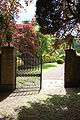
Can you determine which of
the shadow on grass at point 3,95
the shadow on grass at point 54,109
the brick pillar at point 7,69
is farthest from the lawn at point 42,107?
the brick pillar at point 7,69

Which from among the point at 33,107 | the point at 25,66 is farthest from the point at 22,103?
the point at 25,66

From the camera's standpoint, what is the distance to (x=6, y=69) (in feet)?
45.9

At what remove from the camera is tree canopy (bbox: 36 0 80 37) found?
11.4 m

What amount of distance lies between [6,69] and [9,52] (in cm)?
72

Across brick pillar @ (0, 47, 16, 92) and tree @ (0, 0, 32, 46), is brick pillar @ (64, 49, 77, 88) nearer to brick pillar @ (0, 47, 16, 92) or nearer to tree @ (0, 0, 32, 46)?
brick pillar @ (0, 47, 16, 92)

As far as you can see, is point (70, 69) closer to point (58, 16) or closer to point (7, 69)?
→ point (7, 69)

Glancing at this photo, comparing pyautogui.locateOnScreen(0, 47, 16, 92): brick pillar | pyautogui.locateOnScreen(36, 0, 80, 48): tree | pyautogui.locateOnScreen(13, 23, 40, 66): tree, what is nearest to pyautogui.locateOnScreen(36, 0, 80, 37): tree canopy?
pyautogui.locateOnScreen(36, 0, 80, 48): tree

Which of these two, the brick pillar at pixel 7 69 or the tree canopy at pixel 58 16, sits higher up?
the tree canopy at pixel 58 16

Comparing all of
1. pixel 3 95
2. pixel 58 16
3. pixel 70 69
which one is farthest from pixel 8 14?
pixel 70 69

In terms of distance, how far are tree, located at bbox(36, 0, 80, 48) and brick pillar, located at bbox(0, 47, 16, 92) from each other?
2.31 m

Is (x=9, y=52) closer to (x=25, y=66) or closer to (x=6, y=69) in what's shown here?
(x=6, y=69)

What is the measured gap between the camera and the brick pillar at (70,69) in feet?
49.0

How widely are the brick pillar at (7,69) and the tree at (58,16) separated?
2312 millimetres

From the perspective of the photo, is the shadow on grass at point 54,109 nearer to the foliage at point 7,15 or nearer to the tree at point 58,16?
the tree at point 58,16
